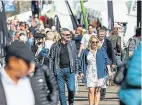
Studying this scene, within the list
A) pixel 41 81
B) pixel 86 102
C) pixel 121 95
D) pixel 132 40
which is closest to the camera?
pixel 41 81

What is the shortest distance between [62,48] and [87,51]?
0.47 meters

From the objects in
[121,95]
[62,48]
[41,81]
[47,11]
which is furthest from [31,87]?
[47,11]

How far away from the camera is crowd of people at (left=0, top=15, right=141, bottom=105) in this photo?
184 inches

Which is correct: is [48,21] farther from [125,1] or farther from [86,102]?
[86,102]

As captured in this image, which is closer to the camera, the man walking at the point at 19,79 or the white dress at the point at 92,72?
the man walking at the point at 19,79

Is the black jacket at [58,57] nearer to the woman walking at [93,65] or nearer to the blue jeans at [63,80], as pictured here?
the blue jeans at [63,80]

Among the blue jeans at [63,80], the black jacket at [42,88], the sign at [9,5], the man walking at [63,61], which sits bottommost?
the sign at [9,5]

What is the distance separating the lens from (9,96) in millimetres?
4684

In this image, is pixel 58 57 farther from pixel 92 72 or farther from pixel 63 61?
pixel 92 72

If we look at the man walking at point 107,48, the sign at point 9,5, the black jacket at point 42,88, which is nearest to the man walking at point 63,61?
the man walking at point 107,48

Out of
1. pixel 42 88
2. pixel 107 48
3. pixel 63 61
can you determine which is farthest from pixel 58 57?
pixel 42 88

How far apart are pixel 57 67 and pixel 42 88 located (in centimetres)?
641

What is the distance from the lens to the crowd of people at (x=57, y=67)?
466 cm

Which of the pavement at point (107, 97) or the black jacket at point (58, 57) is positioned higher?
the black jacket at point (58, 57)
